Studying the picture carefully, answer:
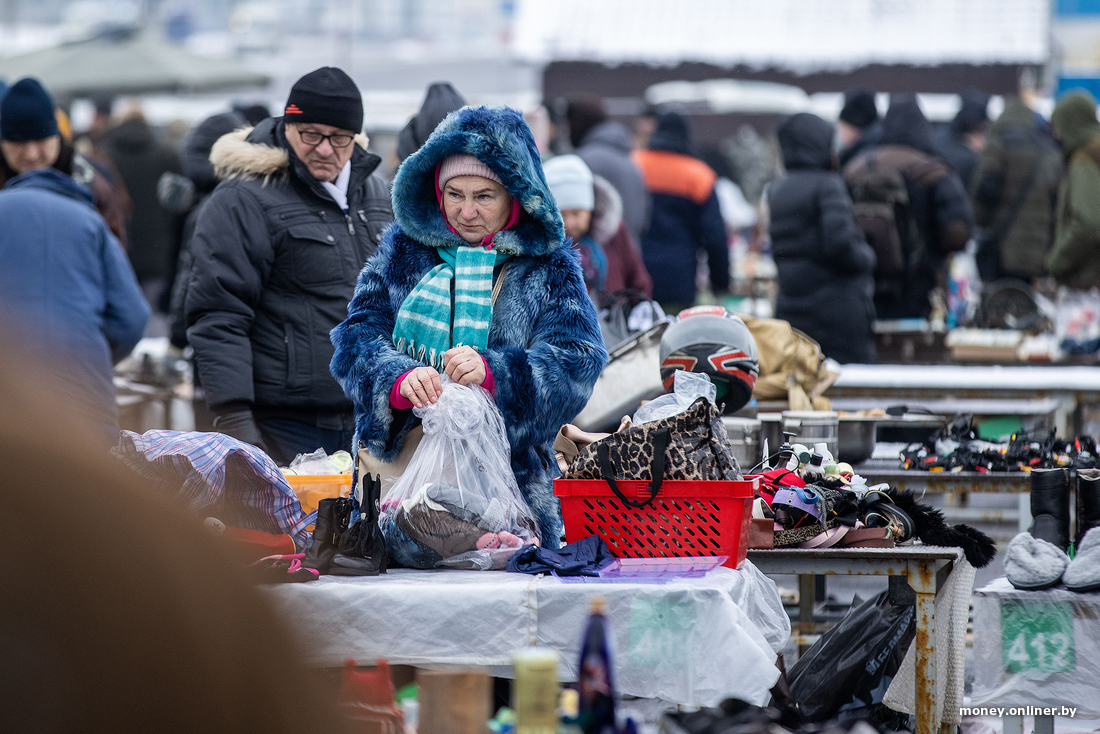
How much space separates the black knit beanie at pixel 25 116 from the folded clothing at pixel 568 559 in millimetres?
3416

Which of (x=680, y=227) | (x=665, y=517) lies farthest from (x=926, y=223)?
(x=665, y=517)

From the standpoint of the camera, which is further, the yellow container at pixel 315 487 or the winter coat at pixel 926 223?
the winter coat at pixel 926 223

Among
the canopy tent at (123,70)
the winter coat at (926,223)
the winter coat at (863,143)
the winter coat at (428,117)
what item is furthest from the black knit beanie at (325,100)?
the canopy tent at (123,70)

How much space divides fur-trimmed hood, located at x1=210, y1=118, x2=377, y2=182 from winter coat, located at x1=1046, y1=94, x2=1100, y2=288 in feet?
22.1

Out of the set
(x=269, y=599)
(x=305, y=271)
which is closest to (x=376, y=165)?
(x=305, y=271)

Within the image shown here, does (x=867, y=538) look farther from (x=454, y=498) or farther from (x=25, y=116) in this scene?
(x=25, y=116)

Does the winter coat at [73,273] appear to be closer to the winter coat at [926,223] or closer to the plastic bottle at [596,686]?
the plastic bottle at [596,686]

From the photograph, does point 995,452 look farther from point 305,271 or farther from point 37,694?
point 37,694

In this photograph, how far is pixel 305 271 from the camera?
447 centimetres

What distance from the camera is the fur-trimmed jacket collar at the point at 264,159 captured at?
4500 millimetres

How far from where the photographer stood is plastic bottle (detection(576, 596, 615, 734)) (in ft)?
5.48

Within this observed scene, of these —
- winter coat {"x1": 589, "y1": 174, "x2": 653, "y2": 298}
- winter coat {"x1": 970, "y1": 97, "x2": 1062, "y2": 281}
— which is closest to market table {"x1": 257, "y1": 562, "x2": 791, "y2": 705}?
winter coat {"x1": 589, "y1": 174, "x2": 653, "y2": 298}

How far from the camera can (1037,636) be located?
339 cm

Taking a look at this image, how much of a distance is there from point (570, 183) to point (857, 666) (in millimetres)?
3095
